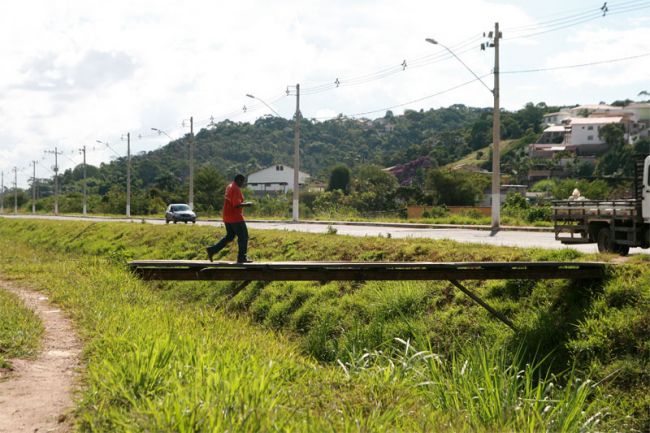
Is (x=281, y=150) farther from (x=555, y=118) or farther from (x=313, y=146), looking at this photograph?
(x=555, y=118)

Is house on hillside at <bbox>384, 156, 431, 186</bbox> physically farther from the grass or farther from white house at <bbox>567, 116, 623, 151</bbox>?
the grass

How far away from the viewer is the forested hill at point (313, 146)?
136 meters

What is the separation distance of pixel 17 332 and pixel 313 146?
16394 cm

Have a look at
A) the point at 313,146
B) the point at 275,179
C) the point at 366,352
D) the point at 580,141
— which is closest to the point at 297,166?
the point at 366,352

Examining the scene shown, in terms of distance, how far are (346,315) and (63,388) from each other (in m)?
8.44

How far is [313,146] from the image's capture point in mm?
172625

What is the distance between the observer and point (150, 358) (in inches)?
293

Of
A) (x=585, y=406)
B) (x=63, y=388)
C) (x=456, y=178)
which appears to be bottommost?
(x=585, y=406)

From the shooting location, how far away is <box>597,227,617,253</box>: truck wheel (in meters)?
16.4

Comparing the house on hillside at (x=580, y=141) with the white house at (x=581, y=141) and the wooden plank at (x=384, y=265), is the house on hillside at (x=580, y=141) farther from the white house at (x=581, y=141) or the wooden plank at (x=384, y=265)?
the wooden plank at (x=384, y=265)

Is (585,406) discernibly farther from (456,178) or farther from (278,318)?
(456,178)

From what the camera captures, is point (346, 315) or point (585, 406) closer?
point (585, 406)

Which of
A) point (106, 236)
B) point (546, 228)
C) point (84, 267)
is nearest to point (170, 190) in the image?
point (106, 236)

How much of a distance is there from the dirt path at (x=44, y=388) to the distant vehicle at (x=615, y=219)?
11.3m
